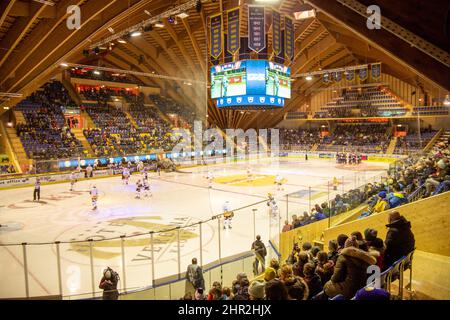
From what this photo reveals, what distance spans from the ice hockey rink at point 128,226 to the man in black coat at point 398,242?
4121mm

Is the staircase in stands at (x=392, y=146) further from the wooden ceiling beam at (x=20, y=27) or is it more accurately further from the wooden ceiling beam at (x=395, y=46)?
the wooden ceiling beam at (x=20, y=27)

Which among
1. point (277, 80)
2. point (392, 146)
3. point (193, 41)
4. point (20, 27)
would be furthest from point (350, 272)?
point (392, 146)

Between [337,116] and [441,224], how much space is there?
4383cm

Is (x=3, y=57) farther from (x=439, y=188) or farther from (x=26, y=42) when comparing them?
(x=439, y=188)

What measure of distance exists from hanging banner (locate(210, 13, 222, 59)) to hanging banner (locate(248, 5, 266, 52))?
6.66 ft

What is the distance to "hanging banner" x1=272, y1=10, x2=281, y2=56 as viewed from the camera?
17562mm

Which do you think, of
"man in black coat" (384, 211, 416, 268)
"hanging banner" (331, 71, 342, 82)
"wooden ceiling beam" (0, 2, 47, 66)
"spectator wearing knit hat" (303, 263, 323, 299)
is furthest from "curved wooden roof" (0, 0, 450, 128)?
"spectator wearing knit hat" (303, 263, 323, 299)

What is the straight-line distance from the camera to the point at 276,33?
1775cm

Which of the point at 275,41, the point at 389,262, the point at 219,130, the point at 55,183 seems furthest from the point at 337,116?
the point at 389,262

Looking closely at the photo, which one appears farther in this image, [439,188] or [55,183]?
[55,183]

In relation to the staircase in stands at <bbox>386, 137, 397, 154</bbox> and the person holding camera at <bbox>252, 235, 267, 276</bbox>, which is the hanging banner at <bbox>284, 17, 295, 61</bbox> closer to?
the person holding camera at <bbox>252, 235, 267, 276</bbox>

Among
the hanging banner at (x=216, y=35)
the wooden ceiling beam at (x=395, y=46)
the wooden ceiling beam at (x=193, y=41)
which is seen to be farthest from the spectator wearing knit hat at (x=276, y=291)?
the wooden ceiling beam at (x=193, y=41)

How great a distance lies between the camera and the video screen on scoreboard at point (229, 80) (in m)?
18.3
